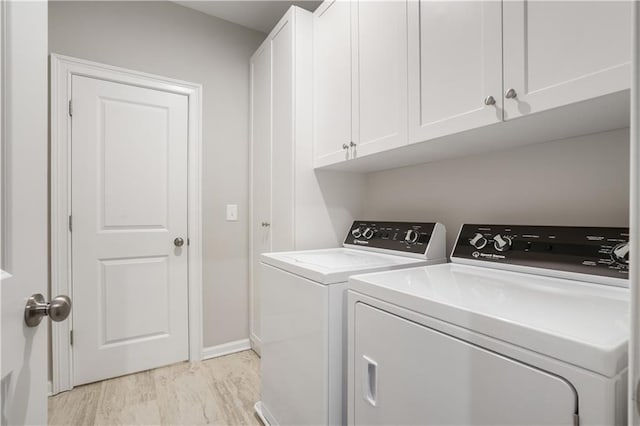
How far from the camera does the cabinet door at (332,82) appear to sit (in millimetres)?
1673

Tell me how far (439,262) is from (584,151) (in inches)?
27.6

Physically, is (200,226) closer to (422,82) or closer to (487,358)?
(422,82)

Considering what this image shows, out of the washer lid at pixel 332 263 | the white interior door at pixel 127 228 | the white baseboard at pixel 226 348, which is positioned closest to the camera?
the washer lid at pixel 332 263

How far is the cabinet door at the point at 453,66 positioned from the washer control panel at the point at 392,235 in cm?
48

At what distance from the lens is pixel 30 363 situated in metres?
0.61

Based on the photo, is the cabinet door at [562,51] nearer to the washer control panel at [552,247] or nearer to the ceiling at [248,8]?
the washer control panel at [552,247]

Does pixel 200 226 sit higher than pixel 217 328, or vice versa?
pixel 200 226

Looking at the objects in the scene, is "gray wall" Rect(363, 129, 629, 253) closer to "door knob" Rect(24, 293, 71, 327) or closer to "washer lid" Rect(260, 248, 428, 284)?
"washer lid" Rect(260, 248, 428, 284)

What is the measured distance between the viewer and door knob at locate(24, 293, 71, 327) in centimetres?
60

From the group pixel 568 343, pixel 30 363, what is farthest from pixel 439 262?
pixel 30 363

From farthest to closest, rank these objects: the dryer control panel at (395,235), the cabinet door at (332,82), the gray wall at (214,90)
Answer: the gray wall at (214,90) < the cabinet door at (332,82) < the dryer control panel at (395,235)

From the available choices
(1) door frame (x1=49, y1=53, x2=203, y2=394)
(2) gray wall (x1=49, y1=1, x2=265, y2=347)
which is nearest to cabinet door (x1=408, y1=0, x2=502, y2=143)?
(2) gray wall (x1=49, y1=1, x2=265, y2=347)

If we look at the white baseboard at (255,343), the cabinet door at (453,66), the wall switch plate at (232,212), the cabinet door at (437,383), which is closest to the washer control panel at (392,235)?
the cabinet door at (453,66)

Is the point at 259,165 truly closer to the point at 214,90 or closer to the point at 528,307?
the point at 214,90
